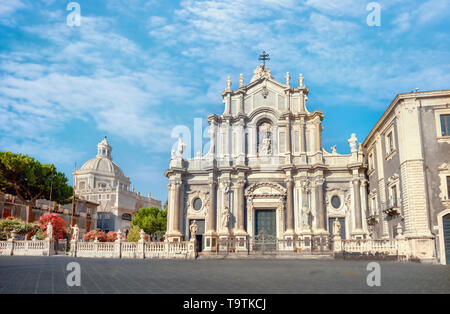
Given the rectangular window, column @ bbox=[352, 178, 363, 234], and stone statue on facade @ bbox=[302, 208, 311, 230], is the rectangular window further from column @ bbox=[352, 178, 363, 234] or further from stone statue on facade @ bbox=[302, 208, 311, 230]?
stone statue on facade @ bbox=[302, 208, 311, 230]

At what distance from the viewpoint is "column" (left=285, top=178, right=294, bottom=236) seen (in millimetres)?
29359

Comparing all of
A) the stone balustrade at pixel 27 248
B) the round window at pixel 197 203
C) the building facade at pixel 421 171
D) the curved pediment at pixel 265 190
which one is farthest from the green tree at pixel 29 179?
the building facade at pixel 421 171

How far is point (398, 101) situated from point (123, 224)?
53766 mm

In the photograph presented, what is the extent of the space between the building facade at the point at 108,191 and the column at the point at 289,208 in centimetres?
3964

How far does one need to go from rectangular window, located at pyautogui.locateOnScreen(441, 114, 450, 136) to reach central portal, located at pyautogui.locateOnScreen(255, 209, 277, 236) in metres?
13.8

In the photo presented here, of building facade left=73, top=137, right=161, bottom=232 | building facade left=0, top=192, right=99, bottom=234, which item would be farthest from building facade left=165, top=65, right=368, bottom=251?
building facade left=73, top=137, right=161, bottom=232

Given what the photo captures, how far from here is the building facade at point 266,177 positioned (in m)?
29.8

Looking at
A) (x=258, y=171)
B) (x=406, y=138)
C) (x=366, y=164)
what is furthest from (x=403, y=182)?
(x=258, y=171)

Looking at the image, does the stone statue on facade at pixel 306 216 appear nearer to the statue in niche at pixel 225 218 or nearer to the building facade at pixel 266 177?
the building facade at pixel 266 177

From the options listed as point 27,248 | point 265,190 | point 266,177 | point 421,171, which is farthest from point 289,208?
point 27,248

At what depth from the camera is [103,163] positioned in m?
77.8
